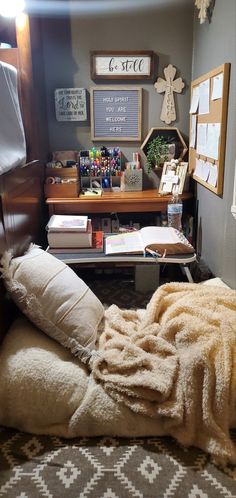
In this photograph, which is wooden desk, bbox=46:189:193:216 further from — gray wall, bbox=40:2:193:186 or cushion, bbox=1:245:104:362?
cushion, bbox=1:245:104:362

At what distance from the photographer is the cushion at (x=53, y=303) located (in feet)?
4.20

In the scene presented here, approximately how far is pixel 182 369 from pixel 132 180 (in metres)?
1.60

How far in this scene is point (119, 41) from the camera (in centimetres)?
242

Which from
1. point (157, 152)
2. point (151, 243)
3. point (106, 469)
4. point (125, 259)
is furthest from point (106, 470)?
point (157, 152)

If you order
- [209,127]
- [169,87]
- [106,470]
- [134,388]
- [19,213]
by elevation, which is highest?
[169,87]

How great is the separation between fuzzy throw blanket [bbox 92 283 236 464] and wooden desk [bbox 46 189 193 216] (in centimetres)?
108

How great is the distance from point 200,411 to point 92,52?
2.20 metres

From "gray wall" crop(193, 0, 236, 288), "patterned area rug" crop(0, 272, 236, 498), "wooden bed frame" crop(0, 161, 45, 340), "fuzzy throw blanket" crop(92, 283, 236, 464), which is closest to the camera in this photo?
"patterned area rug" crop(0, 272, 236, 498)

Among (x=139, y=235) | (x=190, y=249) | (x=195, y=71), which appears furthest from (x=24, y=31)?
(x=190, y=249)

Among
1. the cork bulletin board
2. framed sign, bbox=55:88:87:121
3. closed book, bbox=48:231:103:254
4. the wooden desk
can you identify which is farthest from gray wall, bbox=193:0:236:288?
framed sign, bbox=55:88:87:121

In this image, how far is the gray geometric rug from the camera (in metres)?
0.91

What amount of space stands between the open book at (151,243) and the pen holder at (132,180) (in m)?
0.45

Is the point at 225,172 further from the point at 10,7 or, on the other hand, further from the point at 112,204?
the point at 10,7

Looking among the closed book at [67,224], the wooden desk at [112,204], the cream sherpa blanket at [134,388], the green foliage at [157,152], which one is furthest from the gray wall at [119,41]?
the cream sherpa blanket at [134,388]
